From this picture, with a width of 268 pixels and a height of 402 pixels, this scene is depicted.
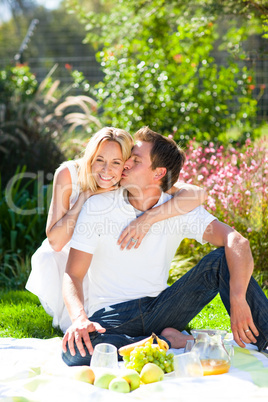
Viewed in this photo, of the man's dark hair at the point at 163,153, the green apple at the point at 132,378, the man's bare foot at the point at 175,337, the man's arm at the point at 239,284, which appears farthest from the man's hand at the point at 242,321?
the man's dark hair at the point at 163,153

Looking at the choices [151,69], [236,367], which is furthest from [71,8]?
[236,367]

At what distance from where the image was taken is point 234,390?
2.22m

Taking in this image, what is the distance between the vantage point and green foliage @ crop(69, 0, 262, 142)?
6293mm

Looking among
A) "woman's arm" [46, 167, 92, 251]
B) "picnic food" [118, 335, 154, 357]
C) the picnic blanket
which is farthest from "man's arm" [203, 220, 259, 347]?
"woman's arm" [46, 167, 92, 251]

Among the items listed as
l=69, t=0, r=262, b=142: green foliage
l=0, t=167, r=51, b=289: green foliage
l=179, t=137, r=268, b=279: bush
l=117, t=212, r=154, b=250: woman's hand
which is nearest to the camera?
l=117, t=212, r=154, b=250: woman's hand

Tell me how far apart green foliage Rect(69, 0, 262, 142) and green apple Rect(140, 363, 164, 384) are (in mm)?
4178

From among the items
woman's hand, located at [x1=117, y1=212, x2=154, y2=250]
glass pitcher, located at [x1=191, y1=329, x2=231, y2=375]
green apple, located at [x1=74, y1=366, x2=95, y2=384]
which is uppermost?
woman's hand, located at [x1=117, y1=212, x2=154, y2=250]

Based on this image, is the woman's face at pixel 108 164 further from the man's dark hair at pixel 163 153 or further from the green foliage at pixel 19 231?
the green foliage at pixel 19 231

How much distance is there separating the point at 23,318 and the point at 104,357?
1403 mm

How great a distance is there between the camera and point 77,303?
8.65 feet

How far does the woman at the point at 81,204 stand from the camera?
2.99 m

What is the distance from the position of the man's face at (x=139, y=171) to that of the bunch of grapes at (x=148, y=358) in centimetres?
98

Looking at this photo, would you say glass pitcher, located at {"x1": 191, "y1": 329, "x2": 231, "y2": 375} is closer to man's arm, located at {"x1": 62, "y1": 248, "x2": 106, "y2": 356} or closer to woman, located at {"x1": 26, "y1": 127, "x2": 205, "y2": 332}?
man's arm, located at {"x1": 62, "y1": 248, "x2": 106, "y2": 356}

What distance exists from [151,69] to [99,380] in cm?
461
